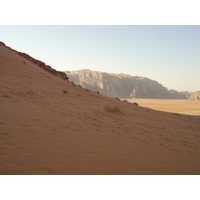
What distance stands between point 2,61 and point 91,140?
42.5 ft

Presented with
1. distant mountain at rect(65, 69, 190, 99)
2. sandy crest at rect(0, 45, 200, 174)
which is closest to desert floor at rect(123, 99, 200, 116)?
sandy crest at rect(0, 45, 200, 174)

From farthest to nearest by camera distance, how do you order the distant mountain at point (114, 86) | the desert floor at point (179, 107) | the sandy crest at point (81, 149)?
the distant mountain at point (114, 86)
the desert floor at point (179, 107)
the sandy crest at point (81, 149)

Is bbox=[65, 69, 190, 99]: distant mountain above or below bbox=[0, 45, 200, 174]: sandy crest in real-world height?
above

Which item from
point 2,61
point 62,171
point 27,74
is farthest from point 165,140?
point 2,61

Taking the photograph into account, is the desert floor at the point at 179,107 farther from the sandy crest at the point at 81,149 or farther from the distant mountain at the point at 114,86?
the distant mountain at the point at 114,86

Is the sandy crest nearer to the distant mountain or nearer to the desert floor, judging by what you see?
the desert floor

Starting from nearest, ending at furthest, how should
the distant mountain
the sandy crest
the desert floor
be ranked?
the sandy crest
the desert floor
the distant mountain

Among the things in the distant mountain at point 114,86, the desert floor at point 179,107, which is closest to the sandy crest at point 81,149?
the desert floor at point 179,107

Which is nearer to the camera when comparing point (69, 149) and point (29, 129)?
point (69, 149)

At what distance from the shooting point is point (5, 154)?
286cm

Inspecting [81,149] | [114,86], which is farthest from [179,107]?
[114,86]

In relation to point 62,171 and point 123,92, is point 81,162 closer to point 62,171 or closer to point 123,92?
point 62,171

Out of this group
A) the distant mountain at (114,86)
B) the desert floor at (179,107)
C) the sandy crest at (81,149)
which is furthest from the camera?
the distant mountain at (114,86)

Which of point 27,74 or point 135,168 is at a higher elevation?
point 27,74
